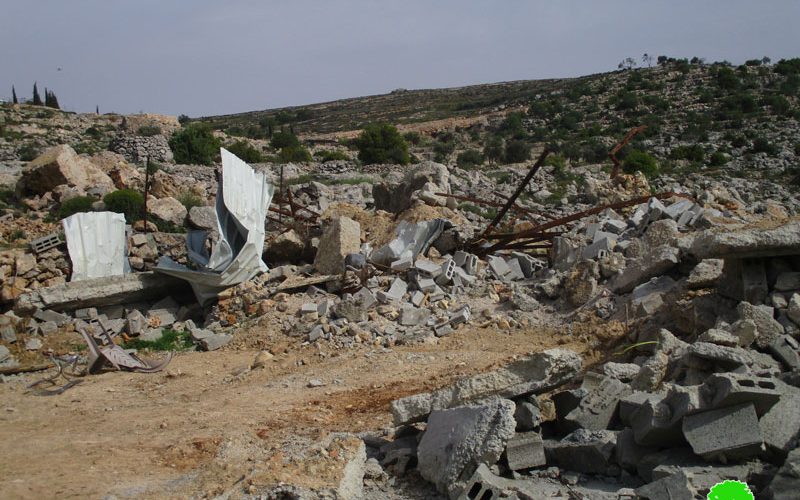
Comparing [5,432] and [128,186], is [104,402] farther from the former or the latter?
[128,186]

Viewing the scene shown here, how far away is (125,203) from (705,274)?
11403 millimetres

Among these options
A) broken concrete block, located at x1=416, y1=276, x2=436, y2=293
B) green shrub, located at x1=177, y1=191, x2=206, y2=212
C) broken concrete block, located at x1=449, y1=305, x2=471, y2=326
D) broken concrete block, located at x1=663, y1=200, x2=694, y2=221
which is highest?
green shrub, located at x1=177, y1=191, x2=206, y2=212

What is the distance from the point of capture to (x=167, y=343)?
9.52 m

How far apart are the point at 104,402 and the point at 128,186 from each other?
1031cm

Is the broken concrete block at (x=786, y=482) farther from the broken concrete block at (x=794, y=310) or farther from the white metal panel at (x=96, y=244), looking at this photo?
the white metal panel at (x=96, y=244)

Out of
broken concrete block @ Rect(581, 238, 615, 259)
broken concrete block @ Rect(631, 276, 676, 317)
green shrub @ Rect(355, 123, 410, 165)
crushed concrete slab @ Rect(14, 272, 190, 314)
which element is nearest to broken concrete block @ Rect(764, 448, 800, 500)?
broken concrete block @ Rect(631, 276, 676, 317)

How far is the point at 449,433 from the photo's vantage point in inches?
177

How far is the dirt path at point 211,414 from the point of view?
504 cm

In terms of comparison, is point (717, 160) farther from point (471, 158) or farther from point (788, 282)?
point (788, 282)

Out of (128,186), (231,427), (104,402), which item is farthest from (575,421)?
(128,186)

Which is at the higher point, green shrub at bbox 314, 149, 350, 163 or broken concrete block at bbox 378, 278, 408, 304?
green shrub at bbox 314, 149, 350, 163

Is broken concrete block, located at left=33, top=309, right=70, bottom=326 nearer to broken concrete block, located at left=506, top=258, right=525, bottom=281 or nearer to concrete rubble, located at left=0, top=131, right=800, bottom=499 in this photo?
concrete rubble, located at left=0, top=131, right=800, bottom=499

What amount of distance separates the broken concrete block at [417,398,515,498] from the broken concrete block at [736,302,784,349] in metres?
2.22

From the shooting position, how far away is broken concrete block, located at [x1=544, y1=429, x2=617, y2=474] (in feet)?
14.0
